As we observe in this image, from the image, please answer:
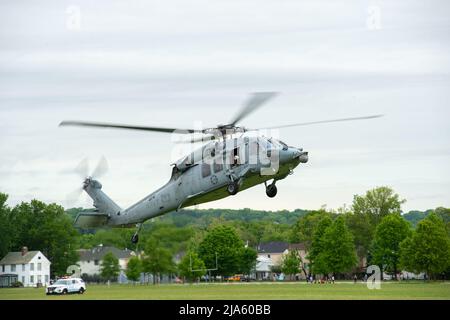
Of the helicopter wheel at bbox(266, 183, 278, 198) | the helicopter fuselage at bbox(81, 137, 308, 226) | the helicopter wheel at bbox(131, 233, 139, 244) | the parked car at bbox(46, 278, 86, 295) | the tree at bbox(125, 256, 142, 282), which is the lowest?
the parked car at bbox(46, 278, 86, 295)

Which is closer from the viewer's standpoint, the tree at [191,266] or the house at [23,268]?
the tree at [191,266]

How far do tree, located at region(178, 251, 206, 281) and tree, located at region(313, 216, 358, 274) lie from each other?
23.1 metres

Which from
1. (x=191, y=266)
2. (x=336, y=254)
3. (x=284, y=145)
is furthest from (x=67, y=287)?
(x=336, y=254)

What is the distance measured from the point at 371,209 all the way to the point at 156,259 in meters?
60.6

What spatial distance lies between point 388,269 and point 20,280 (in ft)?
125

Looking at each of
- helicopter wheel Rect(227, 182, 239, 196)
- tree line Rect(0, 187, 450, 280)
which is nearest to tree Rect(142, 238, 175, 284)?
tree line Rect(0, 187, 450, 280)

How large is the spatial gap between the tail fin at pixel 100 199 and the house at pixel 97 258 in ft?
30.1

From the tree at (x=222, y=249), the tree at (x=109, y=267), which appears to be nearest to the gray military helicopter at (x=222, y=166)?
the tree at (x=109, y=267)

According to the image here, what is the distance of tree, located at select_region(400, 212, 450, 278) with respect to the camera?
8131cm

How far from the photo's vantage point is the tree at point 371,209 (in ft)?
343

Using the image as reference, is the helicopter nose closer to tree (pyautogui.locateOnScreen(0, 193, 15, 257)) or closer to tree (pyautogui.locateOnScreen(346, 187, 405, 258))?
tree (pyautogui.locateOnScreen(0, 193, 15, 257))

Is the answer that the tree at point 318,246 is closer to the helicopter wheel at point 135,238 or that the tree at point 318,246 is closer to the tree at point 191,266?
the tree at point 191,266
